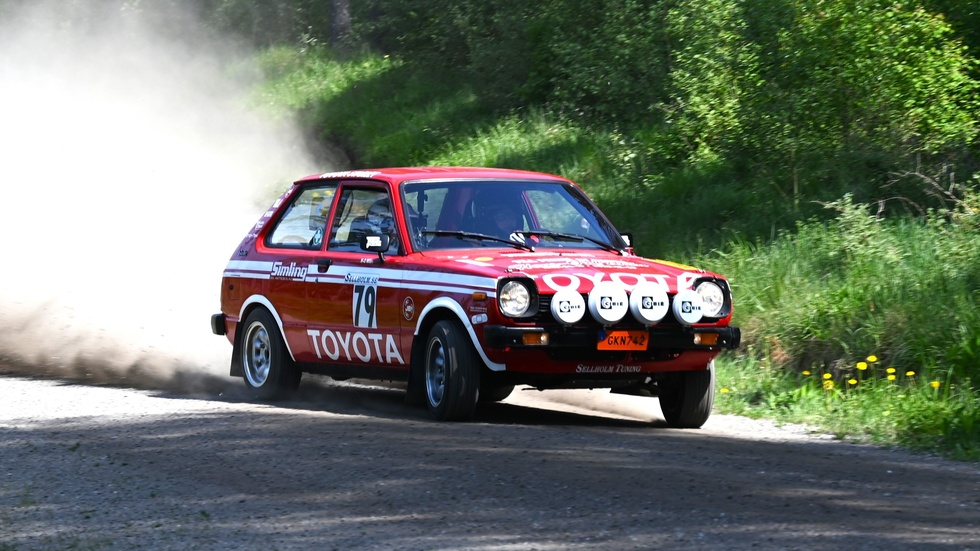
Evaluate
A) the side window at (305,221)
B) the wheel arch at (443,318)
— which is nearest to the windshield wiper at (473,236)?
the wheel arch at (443,318)

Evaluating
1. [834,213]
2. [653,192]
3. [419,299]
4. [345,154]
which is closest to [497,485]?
[419,299]

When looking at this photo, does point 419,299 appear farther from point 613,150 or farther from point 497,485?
point 613,150

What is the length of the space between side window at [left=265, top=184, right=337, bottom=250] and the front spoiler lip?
243 centimetres

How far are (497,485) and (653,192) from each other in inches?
451

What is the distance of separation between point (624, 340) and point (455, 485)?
2.20 meters

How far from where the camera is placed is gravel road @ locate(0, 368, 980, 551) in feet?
20.5

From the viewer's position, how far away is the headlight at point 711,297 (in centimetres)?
942

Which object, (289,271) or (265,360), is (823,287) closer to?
(289,271)

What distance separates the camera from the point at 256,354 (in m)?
11.4

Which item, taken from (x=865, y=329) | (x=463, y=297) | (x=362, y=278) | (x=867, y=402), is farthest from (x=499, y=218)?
(x=865, y=329)

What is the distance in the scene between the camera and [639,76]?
2236 centimetres

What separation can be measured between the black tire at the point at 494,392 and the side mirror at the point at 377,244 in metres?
1.17

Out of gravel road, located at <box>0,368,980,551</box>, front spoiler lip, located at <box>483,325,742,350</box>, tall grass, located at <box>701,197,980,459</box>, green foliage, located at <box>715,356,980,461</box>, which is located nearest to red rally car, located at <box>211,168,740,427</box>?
front spoiler lip, located at <box>483,325,742,350</box>

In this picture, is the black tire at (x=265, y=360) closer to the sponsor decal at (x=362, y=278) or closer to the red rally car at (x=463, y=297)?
the red rally car at (x=463, y=297)
